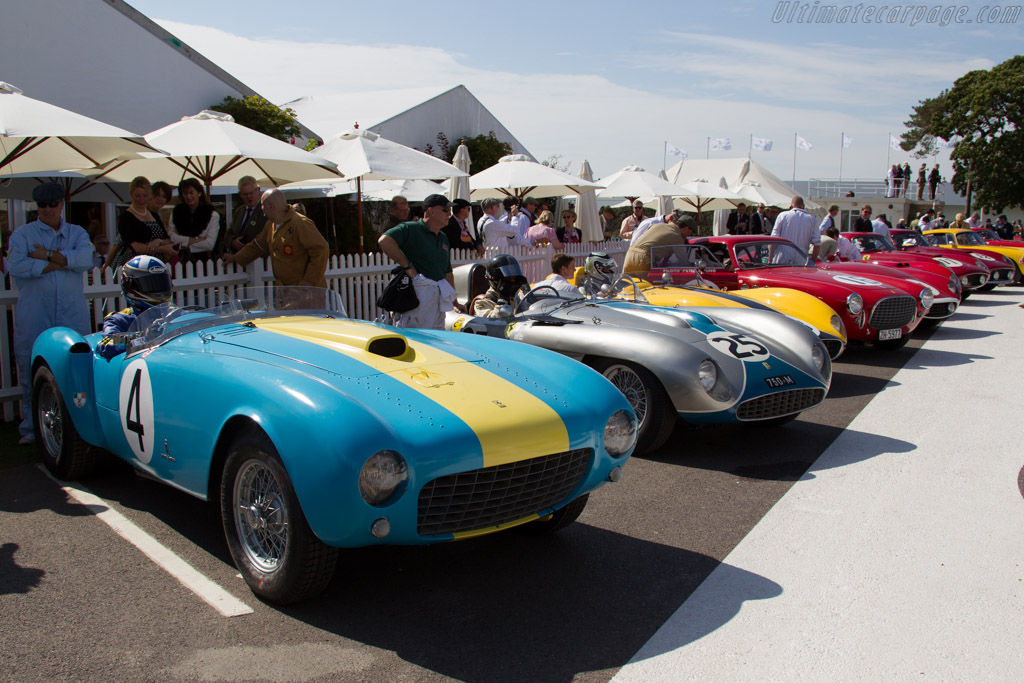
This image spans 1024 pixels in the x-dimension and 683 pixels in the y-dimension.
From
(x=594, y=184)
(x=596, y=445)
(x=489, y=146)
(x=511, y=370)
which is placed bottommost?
(x=596, y=445)

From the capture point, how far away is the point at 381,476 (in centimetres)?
294

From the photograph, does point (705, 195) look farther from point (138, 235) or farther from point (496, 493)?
point (496, 493)

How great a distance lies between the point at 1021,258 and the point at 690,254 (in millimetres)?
14322

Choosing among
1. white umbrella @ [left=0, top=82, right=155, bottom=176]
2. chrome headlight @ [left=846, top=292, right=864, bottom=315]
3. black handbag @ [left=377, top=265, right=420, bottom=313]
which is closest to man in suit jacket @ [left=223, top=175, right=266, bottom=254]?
white umbrella @ [left=0, top=82, right=155, bottom=176]

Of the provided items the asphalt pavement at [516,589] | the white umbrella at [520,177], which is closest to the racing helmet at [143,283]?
the asphalt pavement at [516,589]

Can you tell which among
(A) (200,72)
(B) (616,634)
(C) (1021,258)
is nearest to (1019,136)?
(C) (1021,258)

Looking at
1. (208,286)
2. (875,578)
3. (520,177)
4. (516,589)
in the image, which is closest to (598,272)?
(208,286)

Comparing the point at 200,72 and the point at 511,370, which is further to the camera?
the point at 200,72

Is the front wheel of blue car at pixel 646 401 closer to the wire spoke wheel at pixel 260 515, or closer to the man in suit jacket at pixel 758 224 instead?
the wire spoke wheel at pixel 260 515

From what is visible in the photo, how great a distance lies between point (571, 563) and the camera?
379cm

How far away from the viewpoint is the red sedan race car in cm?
885

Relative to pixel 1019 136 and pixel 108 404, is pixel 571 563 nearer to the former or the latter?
pixel 108 404

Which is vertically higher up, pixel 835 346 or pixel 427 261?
pixel 427 261

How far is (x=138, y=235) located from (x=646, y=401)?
4.77m
